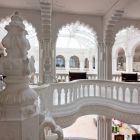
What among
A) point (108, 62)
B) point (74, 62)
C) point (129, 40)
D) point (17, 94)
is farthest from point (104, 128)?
point (74, 62)

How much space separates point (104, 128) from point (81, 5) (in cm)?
494

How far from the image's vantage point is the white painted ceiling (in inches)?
288

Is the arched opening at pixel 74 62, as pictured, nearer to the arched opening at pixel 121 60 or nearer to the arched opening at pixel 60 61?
the arched opening at pixel 60 61

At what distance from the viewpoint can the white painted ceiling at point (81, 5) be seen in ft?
24.0

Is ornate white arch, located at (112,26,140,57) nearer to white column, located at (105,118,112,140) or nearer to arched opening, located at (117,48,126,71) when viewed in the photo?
arched opening, located at (117,48,126,71)

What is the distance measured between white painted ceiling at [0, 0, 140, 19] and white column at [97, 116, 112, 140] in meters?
4.42

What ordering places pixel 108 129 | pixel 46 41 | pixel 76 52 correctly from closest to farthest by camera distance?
pixel 46 41 → pixel 108 129 → pixel 76 52

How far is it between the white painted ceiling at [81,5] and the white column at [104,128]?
14.5ft

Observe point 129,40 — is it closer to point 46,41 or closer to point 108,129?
point 108,129

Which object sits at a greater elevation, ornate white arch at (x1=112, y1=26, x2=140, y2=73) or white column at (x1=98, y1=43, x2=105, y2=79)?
ornate white arch at (x1=112, y1=26, x2=140, y2=73)

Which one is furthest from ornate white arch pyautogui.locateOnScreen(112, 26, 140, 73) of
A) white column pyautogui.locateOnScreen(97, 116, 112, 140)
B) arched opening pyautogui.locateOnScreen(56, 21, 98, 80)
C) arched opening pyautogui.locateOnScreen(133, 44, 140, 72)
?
white column pyautogui.locateOnScreen(97, 116, 112, 140)

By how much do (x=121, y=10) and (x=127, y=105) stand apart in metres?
3.42

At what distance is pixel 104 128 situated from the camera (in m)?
8.21

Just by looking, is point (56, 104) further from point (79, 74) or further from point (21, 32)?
point (79, 74)
